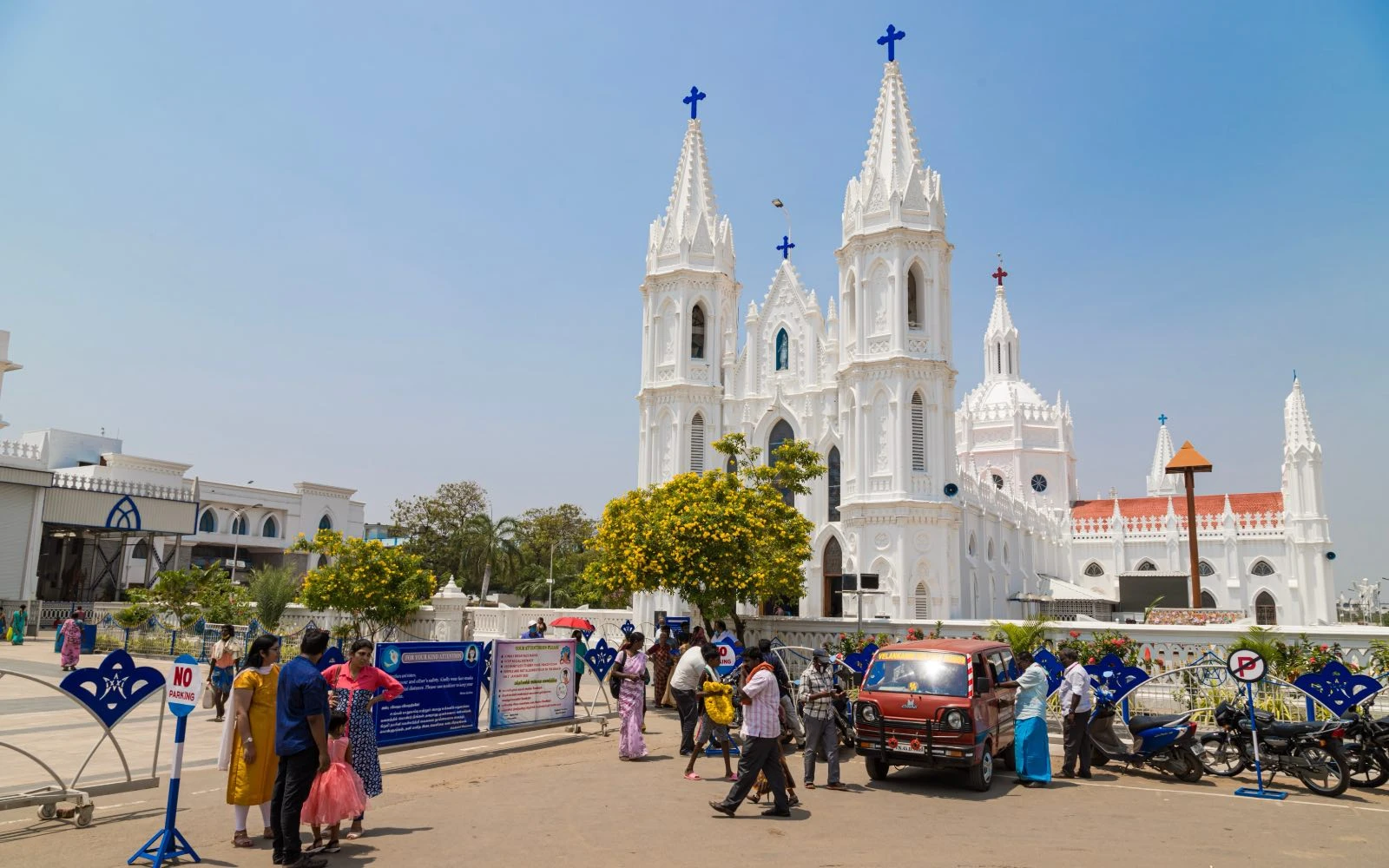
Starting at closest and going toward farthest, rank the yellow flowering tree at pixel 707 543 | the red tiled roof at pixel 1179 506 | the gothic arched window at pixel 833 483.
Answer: the yellow flowering tree at pixel 707 543 < the gothic arched window at pixel 833 483 < the red tiled roof at pixel 1179 506

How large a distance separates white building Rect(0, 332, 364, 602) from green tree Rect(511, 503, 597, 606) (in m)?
16.4

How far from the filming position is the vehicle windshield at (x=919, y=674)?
11.0 meters

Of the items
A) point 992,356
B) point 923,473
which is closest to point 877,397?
point 923,473

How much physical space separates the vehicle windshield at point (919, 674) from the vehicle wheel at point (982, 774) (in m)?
0.85

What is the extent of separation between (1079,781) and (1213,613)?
31.3 m

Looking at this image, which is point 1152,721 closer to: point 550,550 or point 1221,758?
point 1221,758

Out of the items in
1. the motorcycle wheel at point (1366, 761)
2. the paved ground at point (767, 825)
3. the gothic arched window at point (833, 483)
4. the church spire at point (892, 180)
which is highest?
the church spire at point (892, 180)

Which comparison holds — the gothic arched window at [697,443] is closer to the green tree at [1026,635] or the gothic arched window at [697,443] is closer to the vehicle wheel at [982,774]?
the green tree at [1026,635]

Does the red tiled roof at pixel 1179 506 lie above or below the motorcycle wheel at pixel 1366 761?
above

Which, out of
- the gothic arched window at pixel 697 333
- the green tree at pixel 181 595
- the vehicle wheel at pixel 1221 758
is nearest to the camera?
the vehicle wheel at pixel 1221 758

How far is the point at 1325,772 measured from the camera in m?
10.6

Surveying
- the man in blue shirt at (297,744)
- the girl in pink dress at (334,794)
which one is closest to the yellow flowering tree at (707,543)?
the girl in pink dress at (334,794)

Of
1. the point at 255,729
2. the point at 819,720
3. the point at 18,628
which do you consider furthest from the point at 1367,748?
Answer: the point at 18,628

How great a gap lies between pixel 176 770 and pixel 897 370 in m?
27.7
